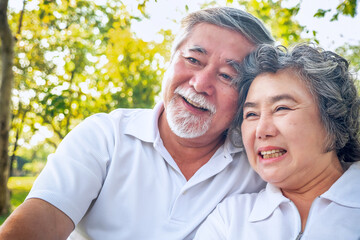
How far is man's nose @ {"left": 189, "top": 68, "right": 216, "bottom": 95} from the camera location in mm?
2500

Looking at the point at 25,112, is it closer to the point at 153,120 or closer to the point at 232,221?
the point at 153,120

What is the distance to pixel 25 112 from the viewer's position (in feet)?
41.1

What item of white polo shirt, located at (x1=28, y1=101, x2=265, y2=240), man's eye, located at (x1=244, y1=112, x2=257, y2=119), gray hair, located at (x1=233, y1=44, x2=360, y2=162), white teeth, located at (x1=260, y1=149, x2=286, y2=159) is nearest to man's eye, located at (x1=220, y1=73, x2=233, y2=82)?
gray hair, located at (x1=233, y1=44, x2=360, y2=162)

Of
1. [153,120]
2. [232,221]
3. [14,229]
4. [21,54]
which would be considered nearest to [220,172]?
[232,221]

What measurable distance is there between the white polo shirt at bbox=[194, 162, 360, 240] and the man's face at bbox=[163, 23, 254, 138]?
0.57 m

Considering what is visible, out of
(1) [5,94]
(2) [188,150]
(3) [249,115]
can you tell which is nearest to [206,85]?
(3) [249,115]

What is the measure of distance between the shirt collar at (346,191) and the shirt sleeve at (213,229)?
609 millimetres

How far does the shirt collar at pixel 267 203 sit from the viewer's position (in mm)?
2086

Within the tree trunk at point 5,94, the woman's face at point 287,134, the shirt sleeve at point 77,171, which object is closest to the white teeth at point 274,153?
the woman's face at point 287,134

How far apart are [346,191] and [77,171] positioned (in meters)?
1.55

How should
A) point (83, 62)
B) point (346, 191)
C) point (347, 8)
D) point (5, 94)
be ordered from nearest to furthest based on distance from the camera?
1. point (346, 191)
2. point (347, 8)
3. point (5, 94)
4. point (83, 62)

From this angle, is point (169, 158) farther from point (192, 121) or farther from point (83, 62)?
point (83, 62)

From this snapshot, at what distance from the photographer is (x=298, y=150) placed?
1.99 meters

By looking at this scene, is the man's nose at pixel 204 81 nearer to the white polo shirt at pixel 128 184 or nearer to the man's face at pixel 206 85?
the man's face at pixel 206 85
